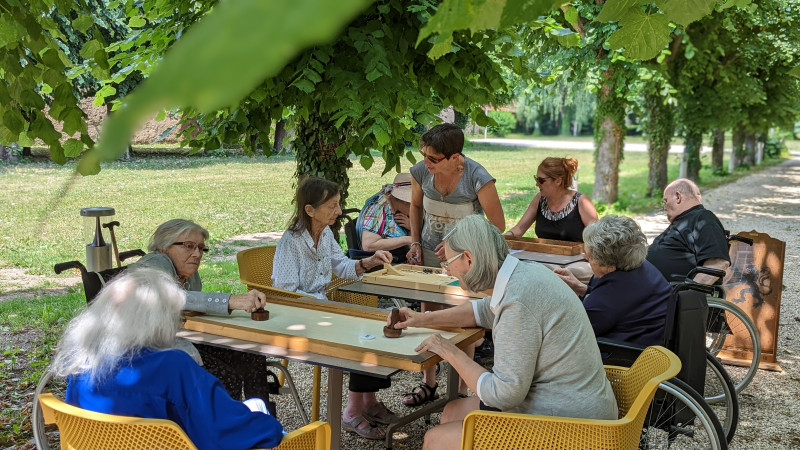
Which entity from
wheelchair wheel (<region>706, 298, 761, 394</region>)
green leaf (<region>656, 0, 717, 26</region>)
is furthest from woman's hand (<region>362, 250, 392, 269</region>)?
green leaf (<region>656, 0, 717, 26</region>)

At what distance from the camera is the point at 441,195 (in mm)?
5418

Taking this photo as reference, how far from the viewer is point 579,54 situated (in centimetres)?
1149

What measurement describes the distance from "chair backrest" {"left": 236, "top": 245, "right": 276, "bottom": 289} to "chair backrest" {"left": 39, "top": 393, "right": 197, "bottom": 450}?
2.31m

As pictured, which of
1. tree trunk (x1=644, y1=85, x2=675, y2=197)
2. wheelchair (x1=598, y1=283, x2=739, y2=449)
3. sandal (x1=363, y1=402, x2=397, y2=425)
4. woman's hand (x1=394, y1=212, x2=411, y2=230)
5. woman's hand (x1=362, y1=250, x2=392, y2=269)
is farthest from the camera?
tree trunk (x1=644, y1=85, x2=675, y2=197)

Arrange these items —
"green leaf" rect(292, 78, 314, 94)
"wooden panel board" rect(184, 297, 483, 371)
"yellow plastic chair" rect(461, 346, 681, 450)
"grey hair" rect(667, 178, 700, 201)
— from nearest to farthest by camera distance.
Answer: "yellow plastic chair" rect(461, 346, 681, 450)
"wooden panel board" rect(184, 297, 483, 371)
"green leaf" rect(292, 78, 314, 94)
"grey hair" rect(667, 178, 700, 201)

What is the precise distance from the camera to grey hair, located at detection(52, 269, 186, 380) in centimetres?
236

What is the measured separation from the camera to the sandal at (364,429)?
424 centimetres

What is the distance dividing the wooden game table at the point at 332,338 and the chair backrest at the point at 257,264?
861 mm

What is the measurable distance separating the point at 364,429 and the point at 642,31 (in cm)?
Result: 319

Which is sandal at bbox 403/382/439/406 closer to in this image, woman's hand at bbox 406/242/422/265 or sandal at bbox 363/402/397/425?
sandal at bbox 363/402/397/425

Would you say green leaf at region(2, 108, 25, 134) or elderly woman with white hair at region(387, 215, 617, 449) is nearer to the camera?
elderly woman with white hair at region(387, 215, 617, 449)

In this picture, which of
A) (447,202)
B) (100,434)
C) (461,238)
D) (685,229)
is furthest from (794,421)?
(100,434)

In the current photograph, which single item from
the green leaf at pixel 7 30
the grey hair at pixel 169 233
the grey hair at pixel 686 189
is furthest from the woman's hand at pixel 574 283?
the green leaf at pixel 7 30

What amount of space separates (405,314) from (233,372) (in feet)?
2.93
